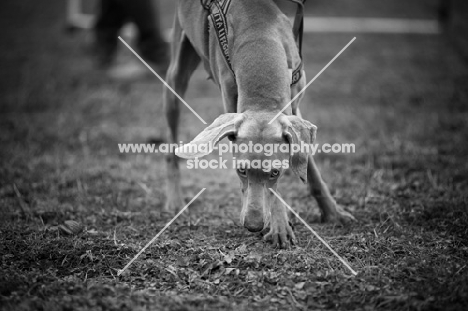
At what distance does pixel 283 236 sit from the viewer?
382 centimetres

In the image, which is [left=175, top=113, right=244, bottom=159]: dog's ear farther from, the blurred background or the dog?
the blurred background

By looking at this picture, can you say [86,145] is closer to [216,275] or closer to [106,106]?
[106,106]

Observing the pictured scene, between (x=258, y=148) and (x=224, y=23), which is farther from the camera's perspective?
(x=224, y=23)

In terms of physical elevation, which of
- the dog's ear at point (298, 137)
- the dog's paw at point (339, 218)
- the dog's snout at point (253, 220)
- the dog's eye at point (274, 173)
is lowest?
the dog's paw at point (339, 218)

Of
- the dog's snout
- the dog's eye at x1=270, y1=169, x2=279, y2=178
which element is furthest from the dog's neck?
the dog's snout

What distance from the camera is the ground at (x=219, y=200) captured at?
3.22 meters

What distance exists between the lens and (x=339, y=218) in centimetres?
430

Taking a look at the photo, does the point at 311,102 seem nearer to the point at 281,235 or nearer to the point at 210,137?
the point at 281,235

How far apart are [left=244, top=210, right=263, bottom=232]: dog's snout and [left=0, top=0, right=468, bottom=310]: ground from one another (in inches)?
11.9

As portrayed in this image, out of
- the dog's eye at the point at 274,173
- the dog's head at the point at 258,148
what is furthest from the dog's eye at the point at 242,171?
the dog's eye at the point at 274,173

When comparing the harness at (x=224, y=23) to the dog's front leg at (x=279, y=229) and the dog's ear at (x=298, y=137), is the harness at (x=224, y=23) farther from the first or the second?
the dog's front leg at (x=279, y=229)

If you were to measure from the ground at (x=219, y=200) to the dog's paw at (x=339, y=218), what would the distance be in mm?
76

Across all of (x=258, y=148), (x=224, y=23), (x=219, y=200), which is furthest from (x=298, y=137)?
(x=219, y=200)

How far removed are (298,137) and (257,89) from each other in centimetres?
47
